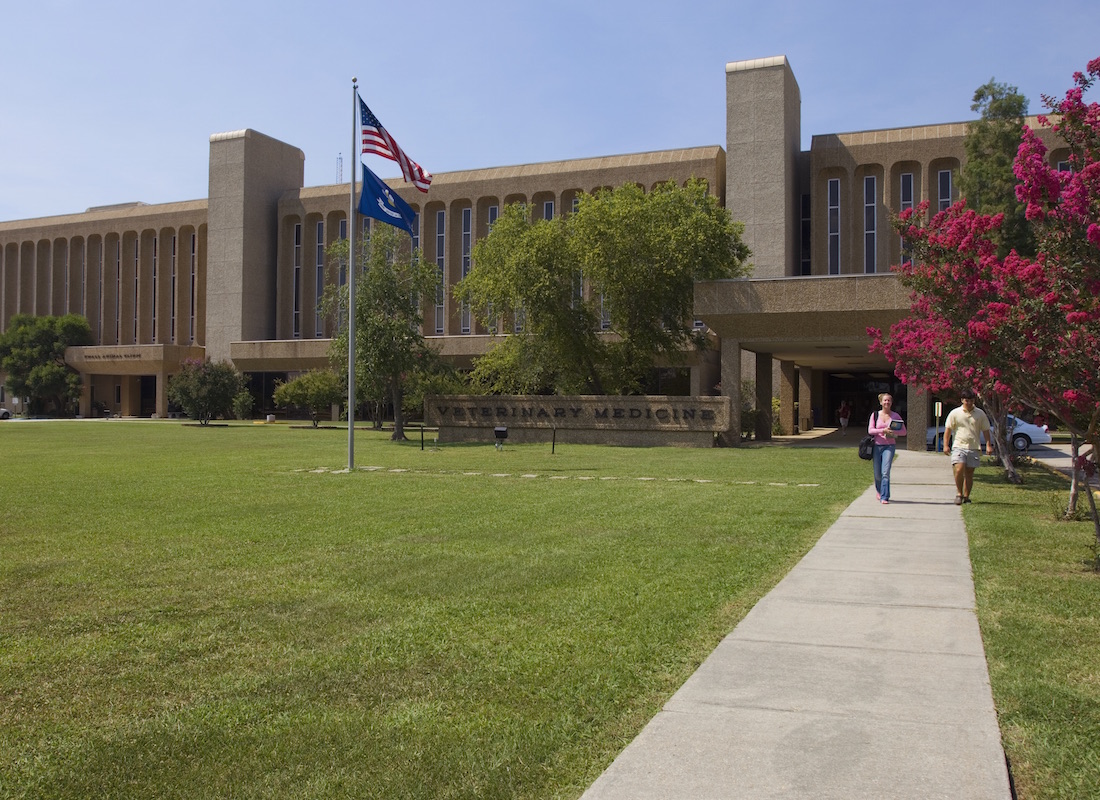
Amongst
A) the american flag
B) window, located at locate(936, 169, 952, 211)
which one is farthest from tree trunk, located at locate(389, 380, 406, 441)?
window, located at locate(936, 169, 952, 211)

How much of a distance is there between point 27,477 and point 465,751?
18365 millimetres

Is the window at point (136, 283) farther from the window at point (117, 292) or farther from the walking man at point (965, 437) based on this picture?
the walking man at point (965, 437)

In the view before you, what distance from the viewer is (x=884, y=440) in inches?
579

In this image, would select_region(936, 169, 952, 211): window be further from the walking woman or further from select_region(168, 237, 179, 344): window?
select_region(168, 237, 179, 344): window

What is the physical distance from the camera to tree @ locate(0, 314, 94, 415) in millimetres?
74500

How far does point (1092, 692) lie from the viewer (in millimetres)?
5211

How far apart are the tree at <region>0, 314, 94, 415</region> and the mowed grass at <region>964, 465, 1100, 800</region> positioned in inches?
3073

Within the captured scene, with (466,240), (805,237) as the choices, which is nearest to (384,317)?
(466,240)

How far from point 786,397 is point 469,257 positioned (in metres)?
20.0

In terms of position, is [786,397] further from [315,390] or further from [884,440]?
[884,440]

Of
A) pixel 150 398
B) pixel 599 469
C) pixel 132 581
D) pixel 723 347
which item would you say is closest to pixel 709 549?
pixel 132 581

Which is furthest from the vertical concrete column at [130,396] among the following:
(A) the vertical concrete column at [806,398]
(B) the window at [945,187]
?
A: (B) the window at [945,187]

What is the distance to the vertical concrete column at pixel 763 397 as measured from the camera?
38.7 meters

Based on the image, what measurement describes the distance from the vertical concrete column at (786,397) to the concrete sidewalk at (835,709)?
37.5m
